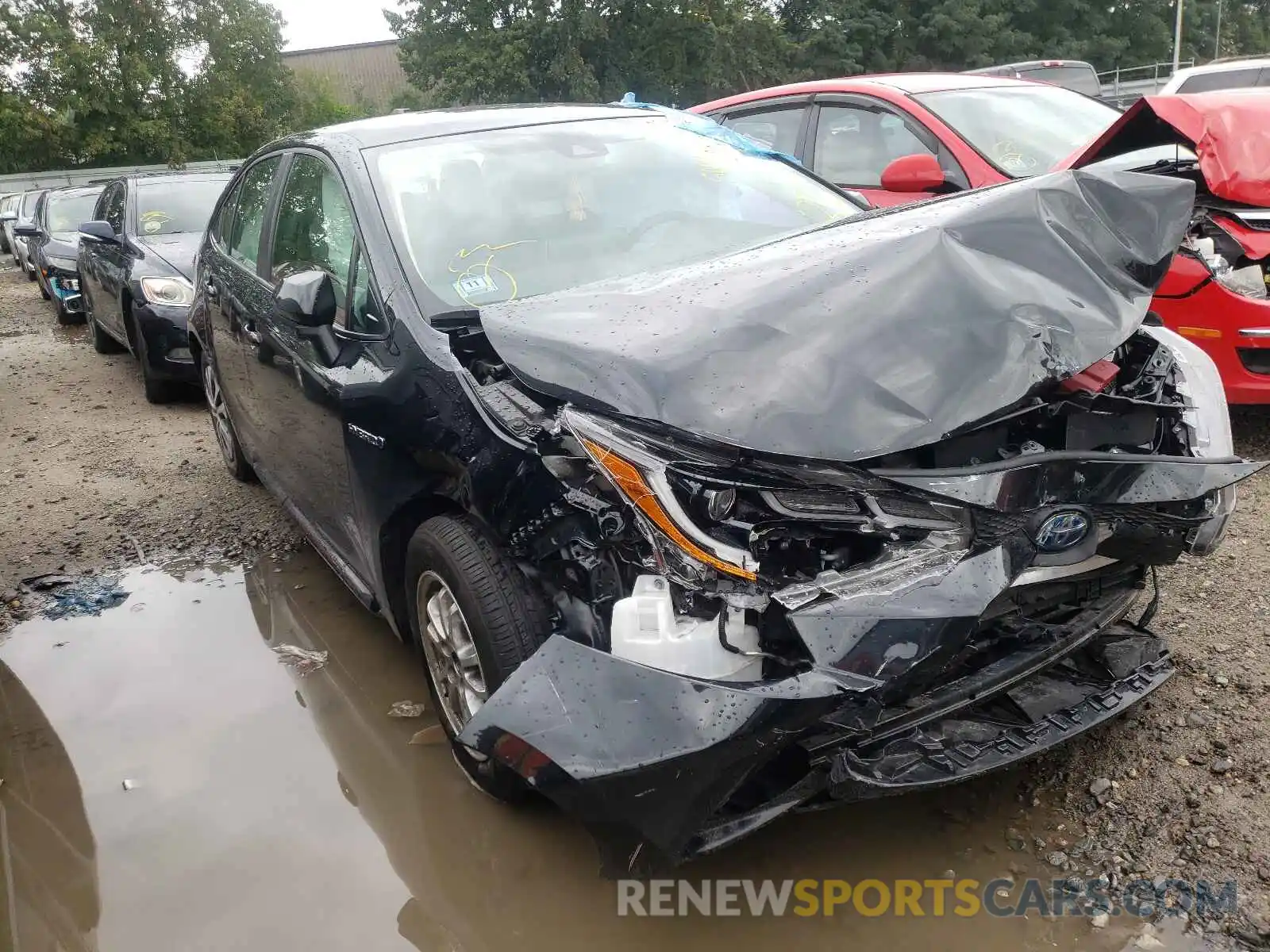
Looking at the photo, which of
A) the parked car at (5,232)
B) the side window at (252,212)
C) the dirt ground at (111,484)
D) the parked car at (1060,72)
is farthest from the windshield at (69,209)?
the parked car at (1060,72)

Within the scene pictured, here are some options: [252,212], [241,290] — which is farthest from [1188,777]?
[252,212]

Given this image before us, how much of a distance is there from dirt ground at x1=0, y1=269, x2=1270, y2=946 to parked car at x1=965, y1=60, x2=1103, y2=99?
5.60 meters

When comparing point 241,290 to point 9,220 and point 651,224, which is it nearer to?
point 651,224

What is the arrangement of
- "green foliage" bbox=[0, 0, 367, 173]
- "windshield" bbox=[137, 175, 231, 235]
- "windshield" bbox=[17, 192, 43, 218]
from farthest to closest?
"green foliage" bbox=[0, 0, 367, 173], "windshield" bbox=[17, 192, 43, 218], "windshield" bbox=[137, 175, 231, 235]

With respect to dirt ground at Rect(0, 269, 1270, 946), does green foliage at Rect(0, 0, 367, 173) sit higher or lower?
higher

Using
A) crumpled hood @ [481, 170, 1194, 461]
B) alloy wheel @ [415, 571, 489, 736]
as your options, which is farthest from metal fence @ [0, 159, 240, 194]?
crumpled hood @ [481, 170, 1194, 461]

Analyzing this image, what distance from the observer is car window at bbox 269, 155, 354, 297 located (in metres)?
3.19

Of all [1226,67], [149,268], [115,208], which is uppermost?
[1226,67]

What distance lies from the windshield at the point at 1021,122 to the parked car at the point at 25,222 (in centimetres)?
1318

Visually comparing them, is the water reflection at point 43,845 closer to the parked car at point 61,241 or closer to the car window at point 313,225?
the car window at point 313,225

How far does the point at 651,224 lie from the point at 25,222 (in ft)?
47.7

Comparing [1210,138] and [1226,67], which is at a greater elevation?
[1226,67]

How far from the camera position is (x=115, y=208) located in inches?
345

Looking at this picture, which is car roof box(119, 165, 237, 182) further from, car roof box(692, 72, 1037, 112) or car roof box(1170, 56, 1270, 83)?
car roof box(1170, 56, 1270, 83)
